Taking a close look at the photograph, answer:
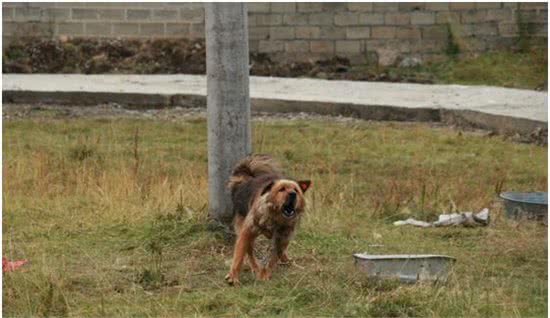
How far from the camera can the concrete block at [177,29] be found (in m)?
19.2

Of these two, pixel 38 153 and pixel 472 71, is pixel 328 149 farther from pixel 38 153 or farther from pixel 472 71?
pixel 472 71

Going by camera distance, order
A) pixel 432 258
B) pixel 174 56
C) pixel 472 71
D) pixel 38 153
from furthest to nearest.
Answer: pixel 174 56, pixel 472 71, pixel 38 153, pixel 432 258

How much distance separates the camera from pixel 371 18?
1853 cm

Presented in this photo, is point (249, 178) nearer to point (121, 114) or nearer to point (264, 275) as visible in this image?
point (264, 275)

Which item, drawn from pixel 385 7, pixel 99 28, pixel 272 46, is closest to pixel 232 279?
pixel 385 7

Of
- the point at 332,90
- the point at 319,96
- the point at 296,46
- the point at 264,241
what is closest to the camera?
the point at 264,241

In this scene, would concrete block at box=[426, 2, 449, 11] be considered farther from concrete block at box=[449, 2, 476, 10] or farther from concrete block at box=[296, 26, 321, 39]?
concrete block at box=[296, 26, 321, 39]

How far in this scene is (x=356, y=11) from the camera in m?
18.6

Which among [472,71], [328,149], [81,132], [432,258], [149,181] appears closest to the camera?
[432,258]

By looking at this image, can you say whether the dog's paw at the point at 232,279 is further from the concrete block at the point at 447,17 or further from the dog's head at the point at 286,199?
the concrete block at the point at 447,17

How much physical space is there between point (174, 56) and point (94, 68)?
3.94ft

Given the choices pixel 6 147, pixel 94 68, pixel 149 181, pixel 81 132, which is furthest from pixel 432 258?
pixel 94 68

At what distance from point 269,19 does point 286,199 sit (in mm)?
12878

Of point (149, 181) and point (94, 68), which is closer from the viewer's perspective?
point (149, 181)
